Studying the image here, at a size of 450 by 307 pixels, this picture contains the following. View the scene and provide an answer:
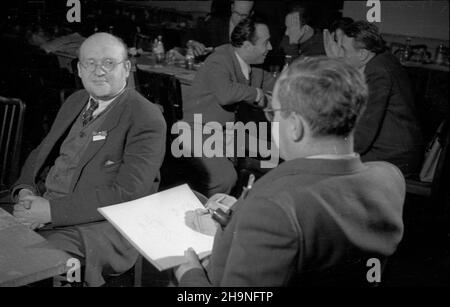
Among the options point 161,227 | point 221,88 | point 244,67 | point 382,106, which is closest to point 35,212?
point 161,227

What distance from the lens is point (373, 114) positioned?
8.75 feet

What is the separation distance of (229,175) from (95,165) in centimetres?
165

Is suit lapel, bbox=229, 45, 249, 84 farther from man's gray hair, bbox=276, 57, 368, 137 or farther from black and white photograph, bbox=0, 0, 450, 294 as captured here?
man's gray hair, bbox=276, 57, 368, 137

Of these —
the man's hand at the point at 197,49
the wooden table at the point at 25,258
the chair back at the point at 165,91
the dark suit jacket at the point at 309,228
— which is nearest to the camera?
the dark suit jacket at the point at 309,228

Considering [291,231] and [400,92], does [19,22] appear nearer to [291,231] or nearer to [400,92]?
[400,92]

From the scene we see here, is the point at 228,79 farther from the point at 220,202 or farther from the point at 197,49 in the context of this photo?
the point at 197,49

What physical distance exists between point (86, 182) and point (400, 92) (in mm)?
1867

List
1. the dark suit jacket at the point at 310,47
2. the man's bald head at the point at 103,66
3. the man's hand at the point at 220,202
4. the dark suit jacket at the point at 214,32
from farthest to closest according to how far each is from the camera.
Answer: the dark suit jacket at the point at 214,32, the dark suit jacket at the point at 310,47, the man's bald head at the point at 103,66, the man's hand at the point at 220,202

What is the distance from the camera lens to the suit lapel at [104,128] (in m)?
2.03

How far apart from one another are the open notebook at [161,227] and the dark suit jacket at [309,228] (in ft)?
0.53

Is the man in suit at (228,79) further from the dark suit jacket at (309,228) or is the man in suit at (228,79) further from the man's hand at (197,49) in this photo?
the dark suit jacket at (309,228)

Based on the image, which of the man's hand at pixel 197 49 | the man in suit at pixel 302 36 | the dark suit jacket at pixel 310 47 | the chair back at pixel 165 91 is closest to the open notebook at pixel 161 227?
the chair back at pixel 165 91

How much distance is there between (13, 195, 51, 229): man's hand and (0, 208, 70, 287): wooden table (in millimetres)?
413

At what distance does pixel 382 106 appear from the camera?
2662 mm
